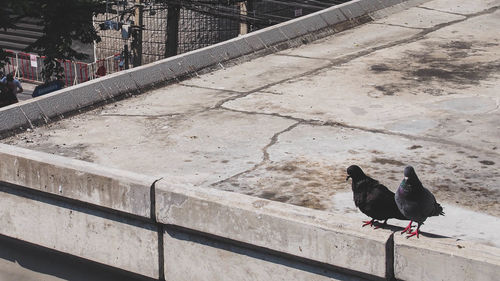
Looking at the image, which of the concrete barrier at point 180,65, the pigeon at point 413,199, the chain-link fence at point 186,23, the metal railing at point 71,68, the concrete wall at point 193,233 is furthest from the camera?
the metal railing at point 71,68

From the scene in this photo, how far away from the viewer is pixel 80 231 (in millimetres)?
7051

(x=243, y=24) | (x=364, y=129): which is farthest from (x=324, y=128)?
(x=243, y=24)

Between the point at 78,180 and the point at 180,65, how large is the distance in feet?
15.6

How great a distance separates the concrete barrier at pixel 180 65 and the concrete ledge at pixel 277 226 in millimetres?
3514

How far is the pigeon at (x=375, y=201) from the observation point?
5.52 m

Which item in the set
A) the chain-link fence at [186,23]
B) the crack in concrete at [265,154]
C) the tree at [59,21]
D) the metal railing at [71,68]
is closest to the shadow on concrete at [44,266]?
the crack in concrete at [265,154]

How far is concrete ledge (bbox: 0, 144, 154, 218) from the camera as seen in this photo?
6543 mm

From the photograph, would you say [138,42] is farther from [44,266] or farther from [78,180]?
[78,180]

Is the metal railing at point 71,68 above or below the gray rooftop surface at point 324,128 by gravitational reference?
below

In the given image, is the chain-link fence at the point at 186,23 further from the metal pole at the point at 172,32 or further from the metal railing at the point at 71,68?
the metal railing at the point at 71,68

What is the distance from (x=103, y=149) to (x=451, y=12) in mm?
9709

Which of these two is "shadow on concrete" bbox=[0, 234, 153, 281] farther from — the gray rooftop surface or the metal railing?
the metal railing

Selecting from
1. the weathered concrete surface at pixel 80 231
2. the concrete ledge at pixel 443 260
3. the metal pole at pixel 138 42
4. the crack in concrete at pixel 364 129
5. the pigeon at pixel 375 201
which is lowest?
the metal pole at pixel 138 42

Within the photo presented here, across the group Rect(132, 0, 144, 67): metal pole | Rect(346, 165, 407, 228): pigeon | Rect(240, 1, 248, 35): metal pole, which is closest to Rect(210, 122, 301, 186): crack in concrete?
Rect(346, 165, 407, 228): pigeon
